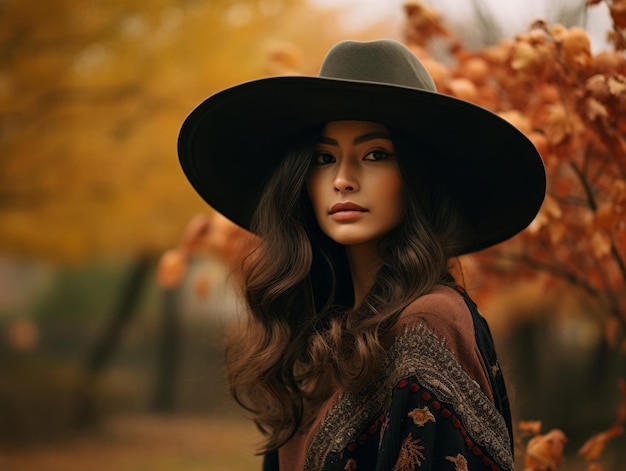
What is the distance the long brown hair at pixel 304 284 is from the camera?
2.01 meters

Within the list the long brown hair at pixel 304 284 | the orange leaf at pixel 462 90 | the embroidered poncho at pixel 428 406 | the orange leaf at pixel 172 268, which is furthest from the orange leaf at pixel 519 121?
the orange leaf at pixel 172 268

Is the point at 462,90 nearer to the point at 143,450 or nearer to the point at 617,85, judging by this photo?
the point at 617,85

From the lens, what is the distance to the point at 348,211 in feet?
6.82

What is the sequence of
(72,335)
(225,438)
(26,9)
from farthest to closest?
(72,335) < (225,438) < (26,9)

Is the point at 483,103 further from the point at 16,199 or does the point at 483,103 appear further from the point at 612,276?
the point at 16,199

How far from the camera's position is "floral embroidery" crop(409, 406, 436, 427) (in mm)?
1719

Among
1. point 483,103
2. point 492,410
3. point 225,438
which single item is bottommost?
point 492,410

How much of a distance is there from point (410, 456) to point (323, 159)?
84 centimetres

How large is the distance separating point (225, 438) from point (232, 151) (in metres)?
9.66

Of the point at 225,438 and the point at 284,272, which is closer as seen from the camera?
the point at 284,272

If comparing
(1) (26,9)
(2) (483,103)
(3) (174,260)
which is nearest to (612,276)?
(2) (483,103)

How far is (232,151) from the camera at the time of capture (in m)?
2.38

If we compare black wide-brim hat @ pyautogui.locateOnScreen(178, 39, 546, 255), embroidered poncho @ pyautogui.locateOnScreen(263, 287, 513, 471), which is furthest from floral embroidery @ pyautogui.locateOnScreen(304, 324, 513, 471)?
black wide-brim hat @ pyautogui.locateOnScreen(178, 39, 546, 255)

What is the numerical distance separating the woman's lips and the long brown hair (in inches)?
4.9
